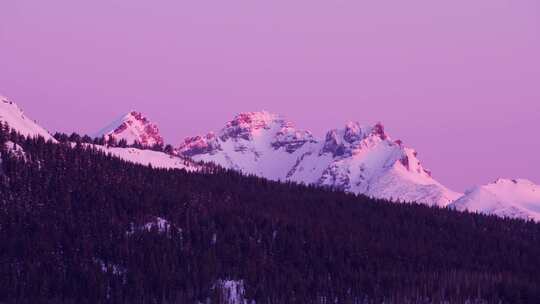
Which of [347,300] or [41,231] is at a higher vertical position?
[41,231]

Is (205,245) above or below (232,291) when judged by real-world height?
above

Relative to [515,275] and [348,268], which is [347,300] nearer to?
[348,268]

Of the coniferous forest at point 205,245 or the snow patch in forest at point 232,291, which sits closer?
the coniferous forest at point 205,245

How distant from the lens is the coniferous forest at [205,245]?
472 ft

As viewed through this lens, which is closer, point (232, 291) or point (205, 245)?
point (232, 291)

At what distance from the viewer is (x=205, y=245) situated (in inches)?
6403

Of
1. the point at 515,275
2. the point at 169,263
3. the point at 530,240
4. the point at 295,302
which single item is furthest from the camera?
the point at 530,240

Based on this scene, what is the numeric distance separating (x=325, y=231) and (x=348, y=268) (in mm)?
17363

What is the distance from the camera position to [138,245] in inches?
6097

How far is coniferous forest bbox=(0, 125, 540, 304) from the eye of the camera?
143750 mm

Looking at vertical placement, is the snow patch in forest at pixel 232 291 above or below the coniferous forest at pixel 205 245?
below

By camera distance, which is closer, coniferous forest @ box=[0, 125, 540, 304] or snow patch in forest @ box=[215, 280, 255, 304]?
coniferous forest @ box=[0, 125, 540, 304]

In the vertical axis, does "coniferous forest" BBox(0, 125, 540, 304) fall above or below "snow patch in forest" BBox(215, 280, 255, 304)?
above

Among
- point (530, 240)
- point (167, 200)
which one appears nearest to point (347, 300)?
point (167, 200)
